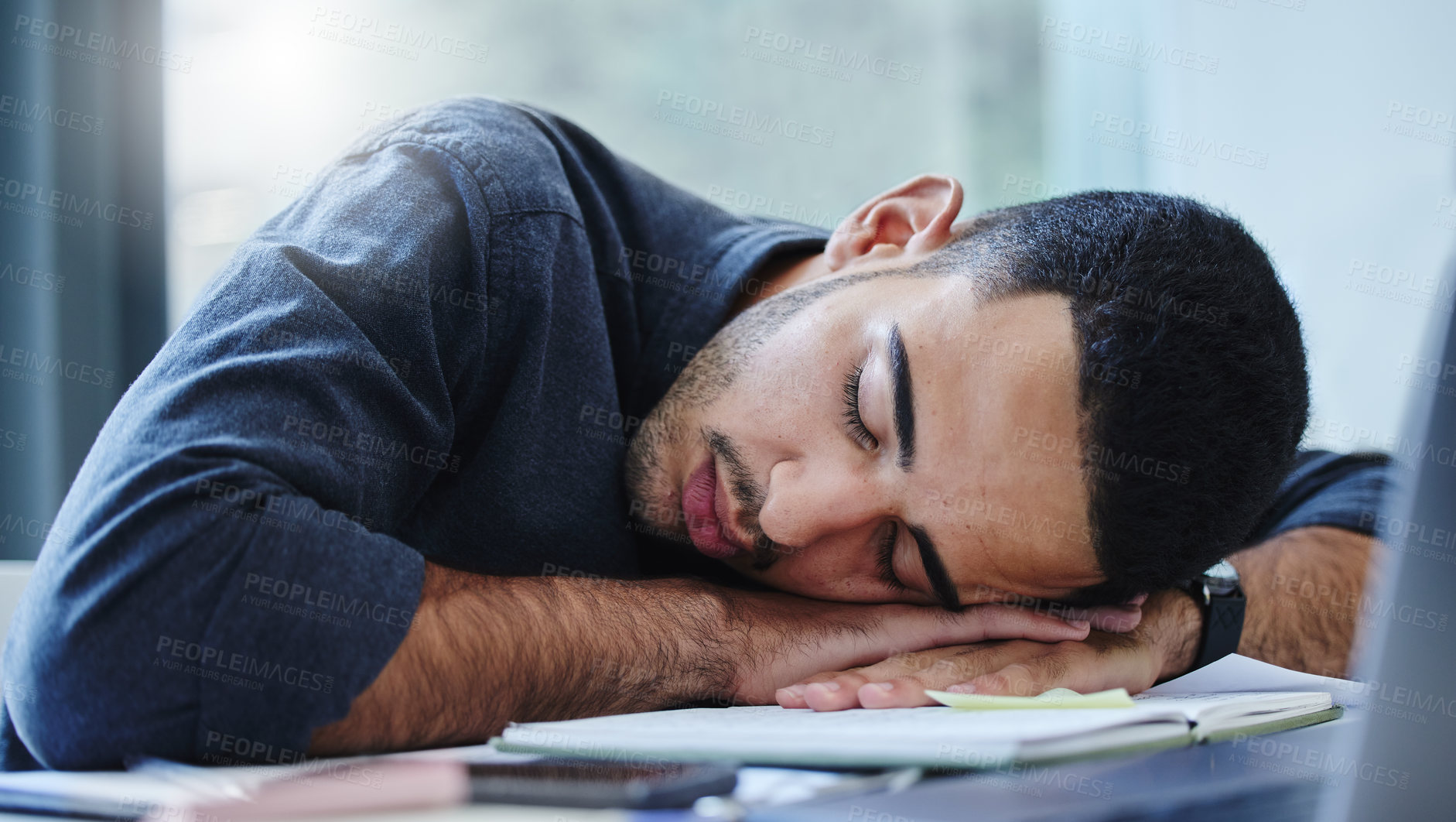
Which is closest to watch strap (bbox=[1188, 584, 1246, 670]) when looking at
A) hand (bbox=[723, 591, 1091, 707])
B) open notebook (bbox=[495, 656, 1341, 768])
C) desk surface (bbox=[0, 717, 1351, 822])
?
hand (bbox=[723, 591, 1091, 707])

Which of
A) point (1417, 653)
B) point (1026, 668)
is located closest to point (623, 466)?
point (1026, 668)

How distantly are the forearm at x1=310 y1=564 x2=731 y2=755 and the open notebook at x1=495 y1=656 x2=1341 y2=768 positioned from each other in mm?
55

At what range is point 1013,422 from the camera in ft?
3.25

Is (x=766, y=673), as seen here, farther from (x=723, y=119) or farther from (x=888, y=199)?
(x=723, y=119)

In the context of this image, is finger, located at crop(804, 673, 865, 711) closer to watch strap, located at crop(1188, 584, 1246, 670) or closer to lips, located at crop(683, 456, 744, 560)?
lips, located at crop(683, 456, 744, 560)

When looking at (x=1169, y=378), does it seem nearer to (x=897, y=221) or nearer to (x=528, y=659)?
(x=897, y=221)

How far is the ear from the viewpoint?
4.36 ft

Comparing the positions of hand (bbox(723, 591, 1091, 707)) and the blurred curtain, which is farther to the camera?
the blurred curtain

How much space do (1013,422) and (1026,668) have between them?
0.98 ft

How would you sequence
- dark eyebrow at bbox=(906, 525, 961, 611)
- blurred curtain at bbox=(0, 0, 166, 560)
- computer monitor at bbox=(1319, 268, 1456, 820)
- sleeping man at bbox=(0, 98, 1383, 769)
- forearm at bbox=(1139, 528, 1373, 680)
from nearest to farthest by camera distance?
1. computer monitor at bbox=(1319, 268, 1456, 820)
2. sleeping man at bbox=(0, 98, 1383, 769)
3. dark eyebrow at bbox=(906, 525, 961, 611)
4. forearm at bbox=(1139, 528, 1373, 680)
5. blurred curtain at bbox=(0, 0, 166, 560)

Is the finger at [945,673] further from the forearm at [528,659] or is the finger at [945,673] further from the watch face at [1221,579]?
the watch face at [1221,579]

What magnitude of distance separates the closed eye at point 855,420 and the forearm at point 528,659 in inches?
10.0

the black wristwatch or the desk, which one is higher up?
the desk

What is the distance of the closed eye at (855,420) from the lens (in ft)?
3.47
